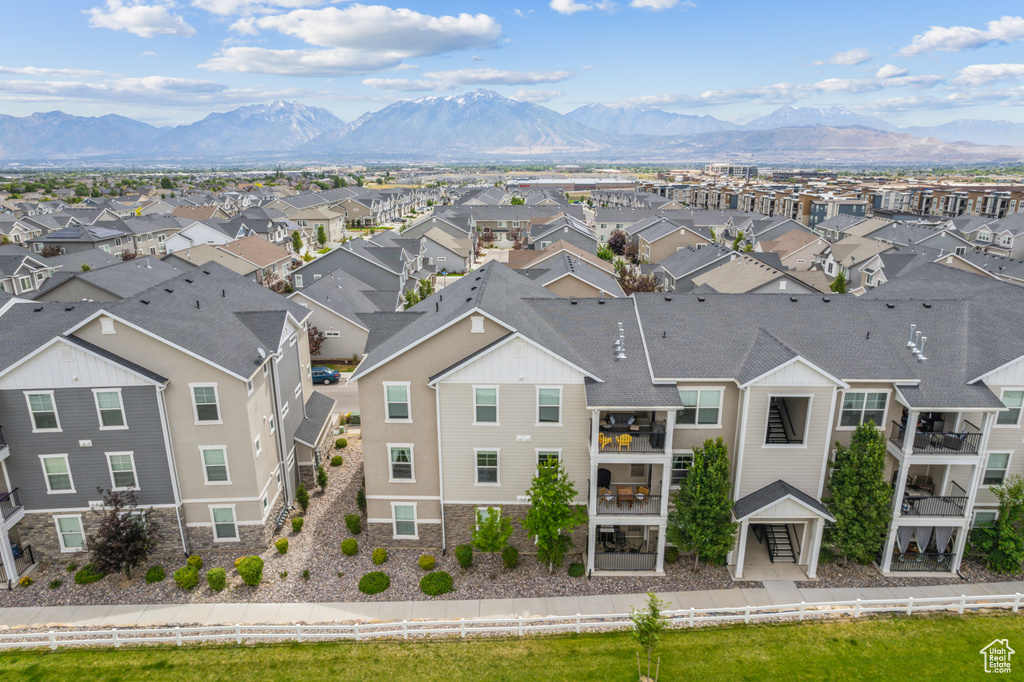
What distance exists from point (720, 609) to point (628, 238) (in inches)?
3399

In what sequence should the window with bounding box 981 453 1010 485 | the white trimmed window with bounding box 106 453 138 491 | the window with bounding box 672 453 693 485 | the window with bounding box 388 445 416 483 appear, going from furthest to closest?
the window with bounding box 388 445 416 483 → the window with bounding box 672 453 693 485 → the window with bounding box 981 453 1010 485 → the white trimmed window with bounding box 106 453 138 491

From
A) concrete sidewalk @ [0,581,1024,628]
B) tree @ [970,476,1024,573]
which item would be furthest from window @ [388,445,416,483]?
tree @ [970,476,1024,573]

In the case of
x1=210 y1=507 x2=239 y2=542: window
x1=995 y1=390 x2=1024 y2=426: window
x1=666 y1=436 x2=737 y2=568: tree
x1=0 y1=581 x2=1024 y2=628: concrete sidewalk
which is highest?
x1=995 y1=390 x2=1024 y2=426: window

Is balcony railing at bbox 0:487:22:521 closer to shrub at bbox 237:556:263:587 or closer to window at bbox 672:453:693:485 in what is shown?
shrub at bbox 237:556:263:587

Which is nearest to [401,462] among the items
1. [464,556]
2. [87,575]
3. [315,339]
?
[464,556]

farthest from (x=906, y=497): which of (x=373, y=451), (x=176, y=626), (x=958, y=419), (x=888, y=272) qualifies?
(x=888, y=272)

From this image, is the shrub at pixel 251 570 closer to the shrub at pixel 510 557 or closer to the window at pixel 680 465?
the shrub at pixel 510 557

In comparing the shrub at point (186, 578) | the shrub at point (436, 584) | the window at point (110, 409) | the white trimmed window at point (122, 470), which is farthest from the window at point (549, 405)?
the white trimmed window at point (122, 470)

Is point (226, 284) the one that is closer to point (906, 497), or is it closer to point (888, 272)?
point (906, 497)

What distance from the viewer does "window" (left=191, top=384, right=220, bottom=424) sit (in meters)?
23.7

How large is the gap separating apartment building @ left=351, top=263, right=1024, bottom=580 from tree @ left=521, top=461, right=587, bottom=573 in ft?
3.32

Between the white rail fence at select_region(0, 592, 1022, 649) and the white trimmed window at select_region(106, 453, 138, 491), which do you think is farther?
the white trimmed window at select_region(106, 453, 138, 491)

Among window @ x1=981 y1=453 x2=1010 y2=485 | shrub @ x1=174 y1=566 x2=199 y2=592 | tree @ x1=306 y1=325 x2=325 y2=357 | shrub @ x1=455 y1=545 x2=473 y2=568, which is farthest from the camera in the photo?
tree @ x1=306 y1=325 x2=325 y2=357

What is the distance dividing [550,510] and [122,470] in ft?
59.7
